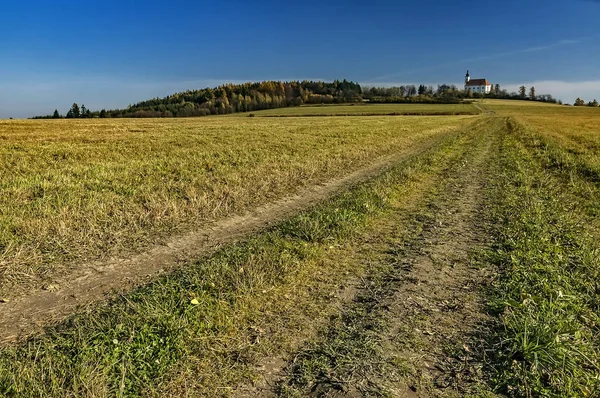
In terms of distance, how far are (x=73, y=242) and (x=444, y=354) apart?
21.3 feet

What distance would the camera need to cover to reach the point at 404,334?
13.0 ft

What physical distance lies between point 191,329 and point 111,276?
2.45m

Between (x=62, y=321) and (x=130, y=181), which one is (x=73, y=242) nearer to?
(x=62, y=321)

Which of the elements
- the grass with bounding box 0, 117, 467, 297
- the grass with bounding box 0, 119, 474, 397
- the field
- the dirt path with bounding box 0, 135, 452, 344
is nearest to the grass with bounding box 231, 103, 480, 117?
the grass with bounding box 0, 117, 467, 297

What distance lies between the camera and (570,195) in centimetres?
999

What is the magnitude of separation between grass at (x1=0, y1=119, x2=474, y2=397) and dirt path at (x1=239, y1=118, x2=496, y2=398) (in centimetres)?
41

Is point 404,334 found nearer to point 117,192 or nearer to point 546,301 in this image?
point 546,301

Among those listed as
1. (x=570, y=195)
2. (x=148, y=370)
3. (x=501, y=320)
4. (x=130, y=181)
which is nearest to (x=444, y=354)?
(x=501, y=320)

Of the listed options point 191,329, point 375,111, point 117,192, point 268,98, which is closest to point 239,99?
point 268,98

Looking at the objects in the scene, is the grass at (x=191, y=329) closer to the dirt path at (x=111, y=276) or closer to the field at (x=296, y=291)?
the field at (x=296, y=291)

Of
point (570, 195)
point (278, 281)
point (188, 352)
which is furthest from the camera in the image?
point (570, 195)

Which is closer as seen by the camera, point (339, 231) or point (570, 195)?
point (339, 231)

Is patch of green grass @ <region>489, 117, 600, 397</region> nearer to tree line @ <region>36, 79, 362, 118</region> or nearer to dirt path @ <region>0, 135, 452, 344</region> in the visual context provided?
dirt path @ <region>0, 135, 452, 344</region>

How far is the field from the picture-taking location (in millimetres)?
3295
